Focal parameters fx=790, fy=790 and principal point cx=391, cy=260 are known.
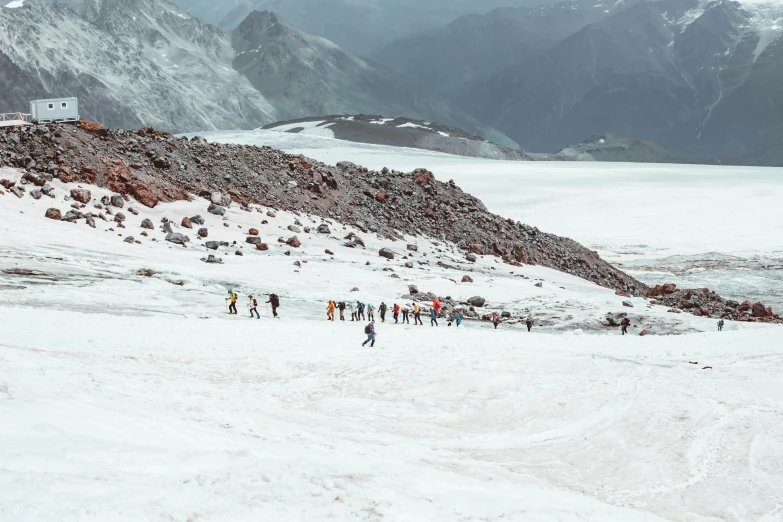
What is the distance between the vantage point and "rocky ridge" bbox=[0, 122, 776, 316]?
121 ft

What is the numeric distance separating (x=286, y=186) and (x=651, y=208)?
46991 millimetres

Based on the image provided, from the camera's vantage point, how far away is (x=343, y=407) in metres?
15.4

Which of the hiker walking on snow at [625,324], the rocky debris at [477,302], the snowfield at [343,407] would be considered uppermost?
the rocky debris at [477,302]

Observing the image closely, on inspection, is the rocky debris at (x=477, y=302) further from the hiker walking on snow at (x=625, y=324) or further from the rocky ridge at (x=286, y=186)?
the rocky ridge at (x=286, y=186)

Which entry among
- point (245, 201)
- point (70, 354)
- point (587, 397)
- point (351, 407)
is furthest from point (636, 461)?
point (245, 201)

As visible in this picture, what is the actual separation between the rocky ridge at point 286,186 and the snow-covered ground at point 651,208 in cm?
903

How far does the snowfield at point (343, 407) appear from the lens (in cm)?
943

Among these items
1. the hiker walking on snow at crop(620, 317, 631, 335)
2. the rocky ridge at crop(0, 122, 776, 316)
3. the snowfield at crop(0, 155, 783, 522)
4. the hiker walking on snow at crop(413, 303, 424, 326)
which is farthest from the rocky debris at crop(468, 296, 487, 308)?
the rocky ridge at crop(0, 122, 776, 316)

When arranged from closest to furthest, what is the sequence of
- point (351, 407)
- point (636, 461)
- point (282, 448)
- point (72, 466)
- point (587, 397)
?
point (72, 466), point (282, 448), point (636, 461), point (351, 407), point (587, 397)

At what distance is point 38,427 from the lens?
394 inches

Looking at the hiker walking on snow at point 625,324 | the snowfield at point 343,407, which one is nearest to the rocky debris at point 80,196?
the snowfield at point 343,407

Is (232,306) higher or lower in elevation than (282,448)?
higher

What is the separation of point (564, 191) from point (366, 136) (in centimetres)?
6738

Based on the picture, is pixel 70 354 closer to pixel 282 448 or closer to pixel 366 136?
pixel 282 448
